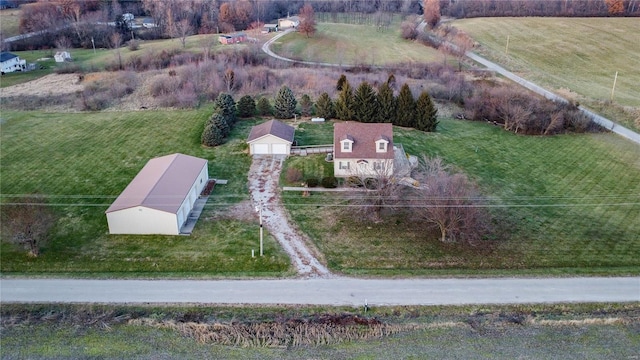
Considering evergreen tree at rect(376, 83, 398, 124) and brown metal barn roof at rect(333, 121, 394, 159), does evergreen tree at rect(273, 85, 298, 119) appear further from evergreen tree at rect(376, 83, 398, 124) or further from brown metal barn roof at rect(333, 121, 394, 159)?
brown metal barn roof at rect(333, 121, 394, 159)

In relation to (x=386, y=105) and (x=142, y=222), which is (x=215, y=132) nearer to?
(x=142, y=222)

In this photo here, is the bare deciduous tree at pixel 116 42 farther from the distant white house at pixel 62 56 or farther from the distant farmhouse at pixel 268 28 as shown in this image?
the distant farmhouse at pixel 268 28

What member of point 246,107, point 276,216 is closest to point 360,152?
point 276,216

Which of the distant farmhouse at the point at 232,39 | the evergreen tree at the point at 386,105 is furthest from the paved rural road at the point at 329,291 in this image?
the distant farmhouse at the point at 232,39

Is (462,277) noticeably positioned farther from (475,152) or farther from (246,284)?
(475,152)

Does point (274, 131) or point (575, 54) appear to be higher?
point (575, 54)
